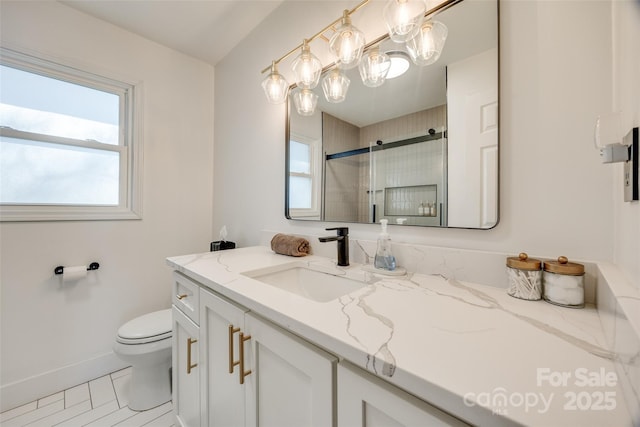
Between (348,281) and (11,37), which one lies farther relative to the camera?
(11,37)

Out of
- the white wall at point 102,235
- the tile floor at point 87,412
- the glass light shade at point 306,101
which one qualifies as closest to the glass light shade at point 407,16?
the glass light shade at point 306,101

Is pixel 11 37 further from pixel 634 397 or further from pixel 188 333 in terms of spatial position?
pixel 634 397

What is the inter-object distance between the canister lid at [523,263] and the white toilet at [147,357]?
1.70m

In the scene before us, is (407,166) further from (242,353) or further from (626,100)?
(242,353)

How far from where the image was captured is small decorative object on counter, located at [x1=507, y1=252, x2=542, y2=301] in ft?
2.18

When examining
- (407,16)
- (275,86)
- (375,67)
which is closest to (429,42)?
(407,16)

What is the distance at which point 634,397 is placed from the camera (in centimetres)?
29

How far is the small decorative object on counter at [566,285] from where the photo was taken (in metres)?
0.62

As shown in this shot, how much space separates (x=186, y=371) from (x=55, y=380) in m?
1.20

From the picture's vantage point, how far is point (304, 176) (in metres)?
1.44

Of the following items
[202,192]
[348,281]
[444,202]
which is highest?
[202,192]

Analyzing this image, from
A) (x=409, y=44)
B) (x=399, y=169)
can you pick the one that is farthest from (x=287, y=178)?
(x=409, y=44)

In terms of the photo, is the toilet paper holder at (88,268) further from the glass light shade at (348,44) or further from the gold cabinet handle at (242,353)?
the glass light shade at (348,44)

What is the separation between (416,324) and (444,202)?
559 millimetres
